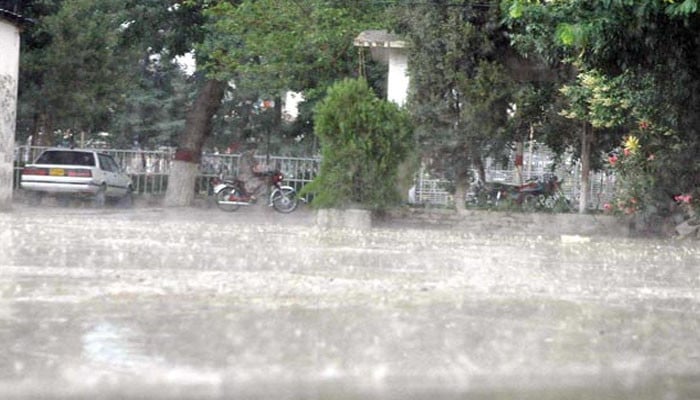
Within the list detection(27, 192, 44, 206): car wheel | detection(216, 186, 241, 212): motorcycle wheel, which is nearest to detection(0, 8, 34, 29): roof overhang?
detection(27, 192, 44, 206): car wheel

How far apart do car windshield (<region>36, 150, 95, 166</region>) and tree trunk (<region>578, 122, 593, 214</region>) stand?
1314cm

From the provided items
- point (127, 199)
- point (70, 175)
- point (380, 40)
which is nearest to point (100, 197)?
point (70, 175)

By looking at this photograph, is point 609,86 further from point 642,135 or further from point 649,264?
point 649,264

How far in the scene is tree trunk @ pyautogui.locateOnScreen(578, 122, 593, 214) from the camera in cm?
2323

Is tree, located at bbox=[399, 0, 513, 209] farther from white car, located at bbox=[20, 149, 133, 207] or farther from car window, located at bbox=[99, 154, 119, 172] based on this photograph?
car window, located at bbox=[99, 154, 119, 172]

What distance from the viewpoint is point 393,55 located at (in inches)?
982

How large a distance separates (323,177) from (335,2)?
7937 millimetres

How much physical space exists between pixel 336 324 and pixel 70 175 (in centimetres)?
2218

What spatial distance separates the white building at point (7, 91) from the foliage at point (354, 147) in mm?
7372

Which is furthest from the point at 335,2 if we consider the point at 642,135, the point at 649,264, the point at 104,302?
the point at 104,302

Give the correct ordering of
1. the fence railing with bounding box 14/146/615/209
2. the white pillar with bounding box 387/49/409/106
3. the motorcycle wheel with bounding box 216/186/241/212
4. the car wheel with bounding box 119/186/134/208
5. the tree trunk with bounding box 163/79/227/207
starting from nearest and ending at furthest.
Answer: the fence railing with bounding box 14/146/615/209
the white pillar with bounding box 387/49/409/106
the motorcycle wheel with bounding box 216/186/241/212
the tree trunk with bounding box 163/79/227/207
the car wheel with bounding box 119/186/134/208

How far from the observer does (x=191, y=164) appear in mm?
31219

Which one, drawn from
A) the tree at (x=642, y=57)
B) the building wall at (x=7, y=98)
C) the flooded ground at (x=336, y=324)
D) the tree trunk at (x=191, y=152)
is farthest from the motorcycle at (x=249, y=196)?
the flooded ground at (x=336, y=324)

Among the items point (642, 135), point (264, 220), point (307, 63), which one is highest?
point (307, 63)
